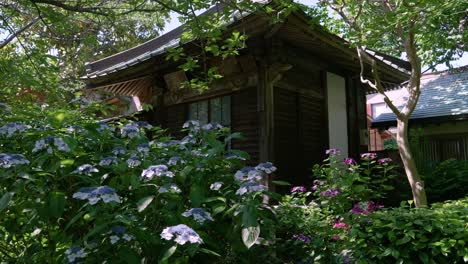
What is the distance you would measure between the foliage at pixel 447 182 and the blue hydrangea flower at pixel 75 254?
7.48 m

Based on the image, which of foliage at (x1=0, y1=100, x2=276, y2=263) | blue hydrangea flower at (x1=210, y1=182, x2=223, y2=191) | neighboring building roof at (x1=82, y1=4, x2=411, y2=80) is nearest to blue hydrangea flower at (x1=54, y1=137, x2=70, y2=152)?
foliage at (x1=0, y1=100, x2=276, y2=263)

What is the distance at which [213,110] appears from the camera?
22.9 feet

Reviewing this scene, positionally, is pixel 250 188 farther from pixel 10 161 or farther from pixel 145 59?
pixel 145 59

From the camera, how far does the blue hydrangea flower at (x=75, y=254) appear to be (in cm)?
174

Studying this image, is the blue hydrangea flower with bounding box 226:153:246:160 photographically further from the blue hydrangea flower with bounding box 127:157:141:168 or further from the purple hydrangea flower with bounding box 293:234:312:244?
the purple hydrangea flower with bounding box 293:234:312:244

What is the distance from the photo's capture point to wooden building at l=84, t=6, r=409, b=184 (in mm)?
5758

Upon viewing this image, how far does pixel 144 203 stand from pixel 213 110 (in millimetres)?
5219

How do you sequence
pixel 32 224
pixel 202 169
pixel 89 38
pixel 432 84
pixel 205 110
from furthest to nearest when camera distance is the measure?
pixel 432 84
pixel 205 110
pixel 89 38
pixel 202 169
pixel 32 224

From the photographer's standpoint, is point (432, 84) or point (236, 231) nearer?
point (236, 231)

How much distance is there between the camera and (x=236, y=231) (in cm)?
193

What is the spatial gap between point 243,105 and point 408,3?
9.44 ft

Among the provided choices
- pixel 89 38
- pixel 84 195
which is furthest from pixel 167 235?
pixel 89 38

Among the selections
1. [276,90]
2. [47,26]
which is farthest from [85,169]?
[276,90]

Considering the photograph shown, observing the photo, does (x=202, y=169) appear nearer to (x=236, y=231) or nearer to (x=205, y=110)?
(x=236, y=231)
